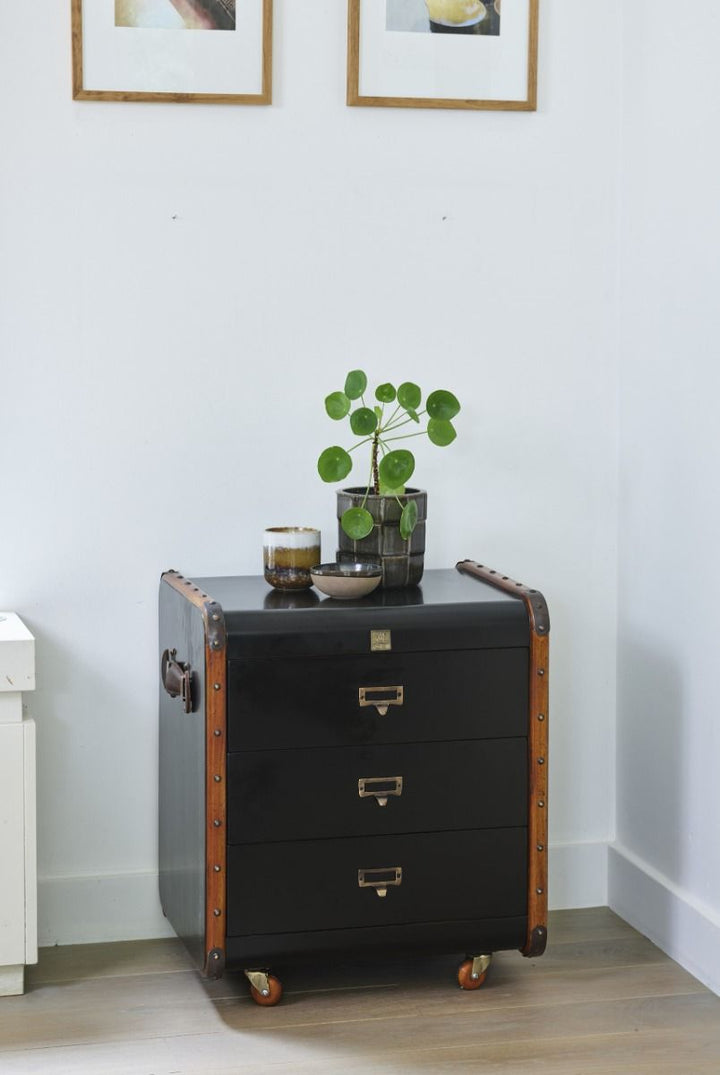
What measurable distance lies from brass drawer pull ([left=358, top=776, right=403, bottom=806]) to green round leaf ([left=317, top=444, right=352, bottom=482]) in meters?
0.59

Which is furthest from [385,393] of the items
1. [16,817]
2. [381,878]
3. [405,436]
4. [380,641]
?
[16,817]

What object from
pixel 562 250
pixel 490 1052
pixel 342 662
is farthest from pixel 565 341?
pixel 490 1052

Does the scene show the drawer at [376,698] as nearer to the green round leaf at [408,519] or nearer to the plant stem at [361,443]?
the green round leaf at [408,519]

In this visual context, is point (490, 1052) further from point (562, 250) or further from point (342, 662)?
point (562, 250)

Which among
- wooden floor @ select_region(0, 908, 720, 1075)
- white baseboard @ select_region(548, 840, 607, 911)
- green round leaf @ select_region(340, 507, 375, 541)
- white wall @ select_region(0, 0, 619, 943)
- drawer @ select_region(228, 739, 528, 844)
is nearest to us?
wooden floor @ select_region(0, 908, 720, 1075)

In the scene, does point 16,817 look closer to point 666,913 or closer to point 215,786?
point 215,786

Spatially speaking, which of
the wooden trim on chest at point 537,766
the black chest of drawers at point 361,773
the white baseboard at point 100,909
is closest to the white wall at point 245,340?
the white baseboard at point 100,909

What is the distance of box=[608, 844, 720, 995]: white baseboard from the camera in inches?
99.6

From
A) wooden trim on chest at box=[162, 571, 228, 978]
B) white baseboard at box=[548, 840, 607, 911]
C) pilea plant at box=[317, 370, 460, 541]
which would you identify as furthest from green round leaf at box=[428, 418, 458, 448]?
white baseboard at box=[548, 840, 607, 911]

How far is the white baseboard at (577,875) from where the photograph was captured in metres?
2.95

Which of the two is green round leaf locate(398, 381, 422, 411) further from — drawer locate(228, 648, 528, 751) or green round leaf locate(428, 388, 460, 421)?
drawer locate(228, 648, 528, 751)

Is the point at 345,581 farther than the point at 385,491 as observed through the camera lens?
No

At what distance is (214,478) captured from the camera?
9.11ft

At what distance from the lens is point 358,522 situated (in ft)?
8.09
